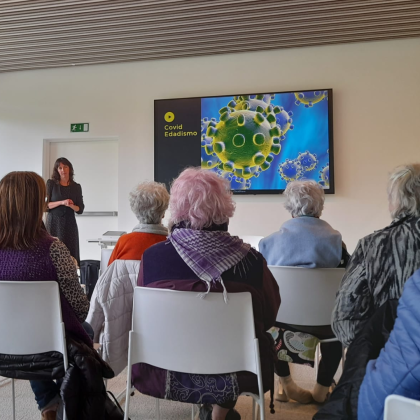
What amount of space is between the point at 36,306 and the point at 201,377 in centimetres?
69

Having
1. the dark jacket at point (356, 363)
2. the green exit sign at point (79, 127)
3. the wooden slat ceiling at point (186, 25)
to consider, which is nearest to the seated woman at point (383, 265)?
the dark jacket at point (356, 363)

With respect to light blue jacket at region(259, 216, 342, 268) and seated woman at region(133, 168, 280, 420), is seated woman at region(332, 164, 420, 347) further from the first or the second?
light blue jacket at region(259, 216, 342, 268)

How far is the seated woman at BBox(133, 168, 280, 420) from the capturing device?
125 centimetres

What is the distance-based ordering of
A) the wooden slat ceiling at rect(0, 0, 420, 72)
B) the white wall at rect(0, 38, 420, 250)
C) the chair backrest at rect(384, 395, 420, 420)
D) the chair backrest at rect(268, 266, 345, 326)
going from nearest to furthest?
the chair backrest at rect(384, 395, 420, 420)
the chair backrest at rect(268, 266, 345, 326)
the wooden slat ceiling at rect(0, 0, 420, 72)
the white wall at rect(0, 38, 420, 250)

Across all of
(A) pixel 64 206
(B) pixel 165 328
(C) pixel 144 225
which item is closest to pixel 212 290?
(B) pixel 165 328

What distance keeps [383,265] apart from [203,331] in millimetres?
643

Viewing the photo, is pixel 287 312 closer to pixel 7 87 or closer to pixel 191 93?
pixel 191 93

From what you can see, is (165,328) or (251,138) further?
(251,138)

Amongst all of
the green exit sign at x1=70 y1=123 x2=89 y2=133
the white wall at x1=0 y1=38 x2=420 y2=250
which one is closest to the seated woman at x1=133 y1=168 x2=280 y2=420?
the white wall at x1=0 y1=38 x2=420 y2=250

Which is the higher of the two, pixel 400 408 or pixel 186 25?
pixel 186 25

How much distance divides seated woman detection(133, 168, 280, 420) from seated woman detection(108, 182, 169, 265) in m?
0.47

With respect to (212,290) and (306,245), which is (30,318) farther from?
(306,245)

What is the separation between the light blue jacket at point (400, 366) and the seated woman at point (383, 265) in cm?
44

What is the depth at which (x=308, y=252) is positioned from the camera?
76.2 inches
